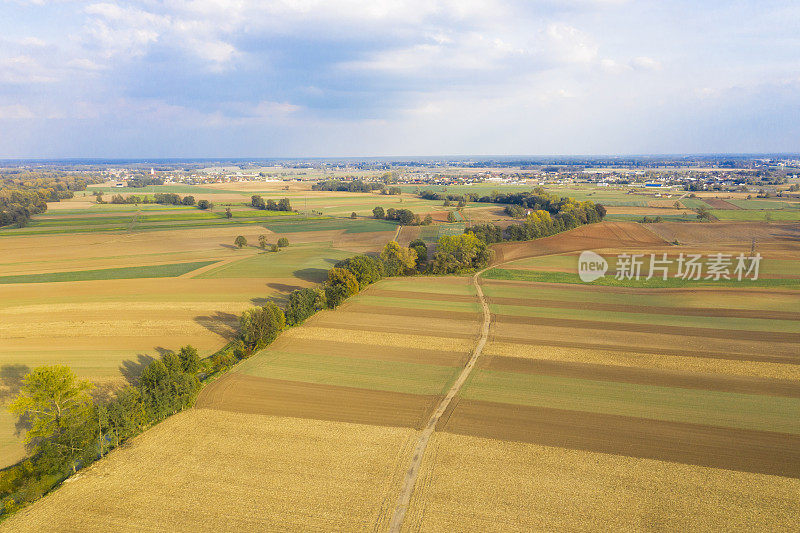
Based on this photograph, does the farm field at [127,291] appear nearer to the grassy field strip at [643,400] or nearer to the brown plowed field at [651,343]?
the grassy field strip at [643,400]

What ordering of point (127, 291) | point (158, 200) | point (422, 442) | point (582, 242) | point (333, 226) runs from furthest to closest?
point (158, 200) → point (333, 226) → point (582, 242) → point (127, 291) → point (422, 442)

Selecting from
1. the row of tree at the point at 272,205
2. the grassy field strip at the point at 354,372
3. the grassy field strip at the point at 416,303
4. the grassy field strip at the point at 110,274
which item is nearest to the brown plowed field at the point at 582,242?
the grassy field strip at the point at 416,303

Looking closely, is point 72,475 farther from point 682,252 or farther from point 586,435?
point 682,252

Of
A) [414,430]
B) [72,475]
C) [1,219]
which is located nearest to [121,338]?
[72,475]

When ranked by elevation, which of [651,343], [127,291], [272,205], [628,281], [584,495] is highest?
[272,205]

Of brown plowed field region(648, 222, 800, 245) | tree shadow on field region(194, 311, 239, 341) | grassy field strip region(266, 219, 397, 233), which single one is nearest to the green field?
brown plowed field region(648, 222, 800, 245)

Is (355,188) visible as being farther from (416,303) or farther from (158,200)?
(416,303)

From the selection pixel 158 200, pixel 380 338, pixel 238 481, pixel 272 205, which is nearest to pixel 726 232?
pixel 380 338

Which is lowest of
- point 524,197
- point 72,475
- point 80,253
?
point 72,475
